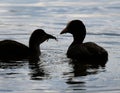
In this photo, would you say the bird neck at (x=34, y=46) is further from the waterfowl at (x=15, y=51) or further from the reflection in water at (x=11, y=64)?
the reflection in water at (x=11, y=64)

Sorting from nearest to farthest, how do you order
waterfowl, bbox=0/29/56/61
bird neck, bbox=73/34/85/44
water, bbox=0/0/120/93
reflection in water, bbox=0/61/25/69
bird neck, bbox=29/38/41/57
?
1. water, bbox=0/0/120/93
2. reflection in water, bbox=0/61/25/69
3. waterfowl, bbox=0/29/56/61
4. bird neck, bbox=29/38/41/57
5. bird neck, bbox=73/34/85/44

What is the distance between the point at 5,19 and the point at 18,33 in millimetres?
4628

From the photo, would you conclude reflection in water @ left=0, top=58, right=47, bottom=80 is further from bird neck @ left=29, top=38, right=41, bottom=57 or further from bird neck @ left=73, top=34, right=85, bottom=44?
bird neck @ left=73, top=34, right=85, bottom=44

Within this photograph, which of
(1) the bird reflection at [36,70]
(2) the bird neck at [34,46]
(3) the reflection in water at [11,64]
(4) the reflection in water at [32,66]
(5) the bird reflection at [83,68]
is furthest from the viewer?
(2) the bird neck at [34,46]

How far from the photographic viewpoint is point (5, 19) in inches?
1187

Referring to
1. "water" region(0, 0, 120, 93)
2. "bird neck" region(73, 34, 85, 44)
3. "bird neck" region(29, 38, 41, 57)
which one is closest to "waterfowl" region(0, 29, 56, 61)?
"bird neck" region(29, 38, 41, 57)

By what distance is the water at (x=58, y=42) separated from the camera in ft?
53.4

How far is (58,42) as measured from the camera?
948 inches

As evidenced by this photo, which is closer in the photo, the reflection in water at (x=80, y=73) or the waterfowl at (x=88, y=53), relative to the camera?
the reflection in water at (x=80, y=73)

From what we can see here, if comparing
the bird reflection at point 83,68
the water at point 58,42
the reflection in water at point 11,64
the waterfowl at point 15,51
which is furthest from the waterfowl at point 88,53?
the reflection in water at point 11,64

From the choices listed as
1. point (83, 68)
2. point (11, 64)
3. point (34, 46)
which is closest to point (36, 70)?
point (11, 64)

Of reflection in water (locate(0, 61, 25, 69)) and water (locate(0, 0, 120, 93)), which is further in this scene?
reflection in water (locate(0, 61, 25, 69))

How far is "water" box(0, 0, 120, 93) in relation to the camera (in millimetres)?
16266

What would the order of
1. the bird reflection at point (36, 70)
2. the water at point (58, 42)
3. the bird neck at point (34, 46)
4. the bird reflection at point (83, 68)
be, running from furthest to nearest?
the bird neck at point (34, 46), the bird reflection at point (83, 68), the bird reflection at point (36, 70), the water at point (58, 42)
